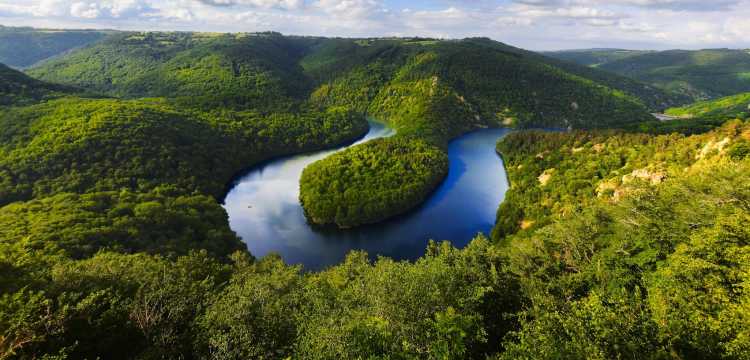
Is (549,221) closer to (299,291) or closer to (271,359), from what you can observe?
(299,291)

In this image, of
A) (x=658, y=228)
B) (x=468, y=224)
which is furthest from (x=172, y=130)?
(x=658, y=228)

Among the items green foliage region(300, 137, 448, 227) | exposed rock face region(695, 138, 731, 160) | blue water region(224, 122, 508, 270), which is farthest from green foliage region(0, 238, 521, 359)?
exposed rock face region(695, 138, 731, 160)

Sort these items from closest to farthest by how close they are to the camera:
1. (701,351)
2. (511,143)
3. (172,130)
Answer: (701,351) < (172,130) < (511,143)

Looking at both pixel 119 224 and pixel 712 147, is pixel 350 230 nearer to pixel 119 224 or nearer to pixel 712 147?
pixel 119 224

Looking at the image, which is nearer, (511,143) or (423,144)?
(423,144)

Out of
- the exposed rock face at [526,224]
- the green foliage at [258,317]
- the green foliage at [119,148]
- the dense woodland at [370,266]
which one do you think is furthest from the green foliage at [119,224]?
the exposed rock face at [526,224]

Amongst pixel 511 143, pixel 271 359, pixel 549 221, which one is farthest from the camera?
pixel 511 143

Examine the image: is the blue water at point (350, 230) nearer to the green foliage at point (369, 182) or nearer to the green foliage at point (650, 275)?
the green foliage at point (369, 182)

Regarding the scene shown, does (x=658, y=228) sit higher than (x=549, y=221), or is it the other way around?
(x=658, y=228)
